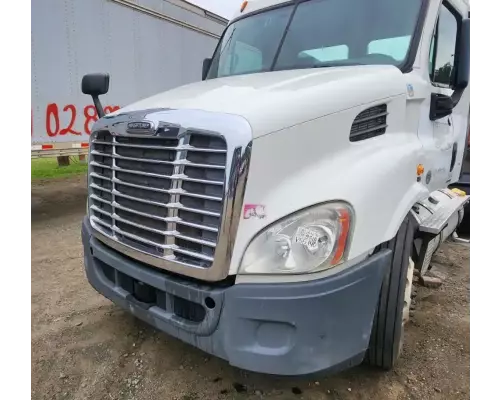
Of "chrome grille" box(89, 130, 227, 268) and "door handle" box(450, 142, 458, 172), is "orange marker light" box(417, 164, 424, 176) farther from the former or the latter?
"chrome grille" box(89, 130, 227, 268)

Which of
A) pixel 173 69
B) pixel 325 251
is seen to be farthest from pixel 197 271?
pixel 173 69

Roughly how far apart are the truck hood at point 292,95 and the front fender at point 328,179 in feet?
0.22

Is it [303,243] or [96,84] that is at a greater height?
[96,84]

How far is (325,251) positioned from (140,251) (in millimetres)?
1029

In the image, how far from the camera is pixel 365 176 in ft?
6.32

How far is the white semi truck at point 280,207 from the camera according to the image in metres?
1.77

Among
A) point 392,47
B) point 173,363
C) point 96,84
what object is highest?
point 392,47

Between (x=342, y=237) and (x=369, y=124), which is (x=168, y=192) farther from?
(x=369, y=124)

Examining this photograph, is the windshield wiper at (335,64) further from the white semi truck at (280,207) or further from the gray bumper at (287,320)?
the gray bumper at (287,320)

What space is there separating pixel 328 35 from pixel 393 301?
6.48 feet

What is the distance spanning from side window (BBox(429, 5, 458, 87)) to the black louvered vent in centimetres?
92

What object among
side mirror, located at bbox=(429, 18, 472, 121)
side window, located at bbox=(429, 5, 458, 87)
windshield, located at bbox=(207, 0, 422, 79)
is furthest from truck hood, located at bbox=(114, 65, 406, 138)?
side window, located at bbox=(429, 5, 458, 87)

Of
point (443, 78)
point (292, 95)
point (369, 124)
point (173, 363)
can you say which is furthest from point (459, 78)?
point (173, 363)

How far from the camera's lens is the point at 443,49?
3066 mm
